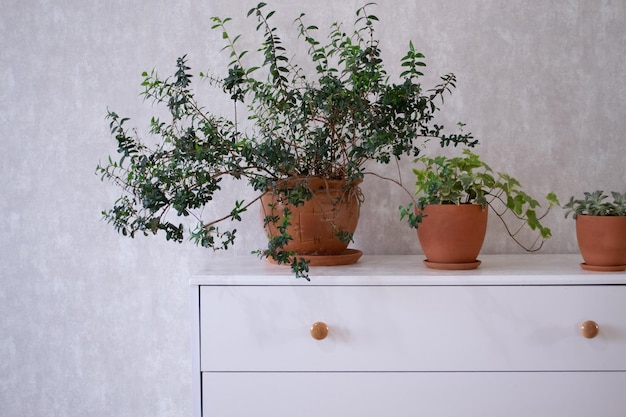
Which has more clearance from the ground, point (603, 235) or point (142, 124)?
point (142, 124)

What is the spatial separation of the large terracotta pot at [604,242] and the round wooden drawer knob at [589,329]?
0.13 metres

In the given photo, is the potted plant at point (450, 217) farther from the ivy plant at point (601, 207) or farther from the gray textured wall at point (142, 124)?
the gray textured wall at point (142, 124)

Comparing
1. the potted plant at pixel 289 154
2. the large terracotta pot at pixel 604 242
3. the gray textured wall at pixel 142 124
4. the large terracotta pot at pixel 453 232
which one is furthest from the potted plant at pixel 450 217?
the gray textured wall at pixel 142 124

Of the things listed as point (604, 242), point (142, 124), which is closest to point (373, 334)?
point (604, 242)

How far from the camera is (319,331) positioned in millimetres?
1288

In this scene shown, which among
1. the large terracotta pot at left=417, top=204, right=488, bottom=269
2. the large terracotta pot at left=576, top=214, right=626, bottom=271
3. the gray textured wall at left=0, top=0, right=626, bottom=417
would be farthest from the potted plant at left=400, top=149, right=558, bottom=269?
the gray textured wall at left=0, top=0, right=626, bottom=417

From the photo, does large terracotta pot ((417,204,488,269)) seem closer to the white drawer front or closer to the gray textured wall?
the white drawer front

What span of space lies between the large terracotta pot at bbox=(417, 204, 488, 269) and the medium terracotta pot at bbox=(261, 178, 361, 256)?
0.18 metres

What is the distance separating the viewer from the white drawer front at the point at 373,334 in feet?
4.27

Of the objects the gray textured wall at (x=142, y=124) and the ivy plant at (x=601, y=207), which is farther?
the gray textured wall at (x=142, y=124)

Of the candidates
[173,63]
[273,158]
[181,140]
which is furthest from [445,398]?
[173,63]

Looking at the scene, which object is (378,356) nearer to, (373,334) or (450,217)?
(373,334)

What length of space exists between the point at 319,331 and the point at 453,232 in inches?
14.3

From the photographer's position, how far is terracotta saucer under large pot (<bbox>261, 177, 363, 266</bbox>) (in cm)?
141
